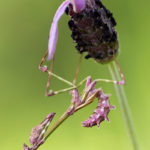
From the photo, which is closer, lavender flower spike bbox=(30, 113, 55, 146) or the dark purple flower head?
the dark purple flower head

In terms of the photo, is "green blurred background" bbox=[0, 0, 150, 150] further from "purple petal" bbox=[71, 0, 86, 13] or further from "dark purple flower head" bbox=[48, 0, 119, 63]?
"purple petal" bbox=[71, 0, 86, 13]

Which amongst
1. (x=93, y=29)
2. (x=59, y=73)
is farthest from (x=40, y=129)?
(x=59, y=73)

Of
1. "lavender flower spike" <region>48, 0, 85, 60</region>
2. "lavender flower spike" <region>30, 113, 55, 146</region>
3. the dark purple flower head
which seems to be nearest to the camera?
"lavender flower spike" <region>48, 0, 85, 60</region>

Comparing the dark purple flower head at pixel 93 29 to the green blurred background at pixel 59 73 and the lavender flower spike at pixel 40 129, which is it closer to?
the lavender flower spike at pixel 40 129

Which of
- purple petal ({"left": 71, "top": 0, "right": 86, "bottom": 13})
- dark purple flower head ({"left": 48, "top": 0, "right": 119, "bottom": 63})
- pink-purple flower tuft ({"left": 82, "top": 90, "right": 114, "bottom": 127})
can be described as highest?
purple petal ({"left": 71, "top": 0, "right": 86, "bottom": 13})

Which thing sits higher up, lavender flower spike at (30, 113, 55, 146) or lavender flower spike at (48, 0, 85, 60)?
lavender flower spike at (48, 0, 85, 60)

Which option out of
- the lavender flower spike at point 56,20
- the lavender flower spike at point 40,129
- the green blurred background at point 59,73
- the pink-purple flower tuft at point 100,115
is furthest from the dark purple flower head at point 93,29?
the green blurred background at point 59,73

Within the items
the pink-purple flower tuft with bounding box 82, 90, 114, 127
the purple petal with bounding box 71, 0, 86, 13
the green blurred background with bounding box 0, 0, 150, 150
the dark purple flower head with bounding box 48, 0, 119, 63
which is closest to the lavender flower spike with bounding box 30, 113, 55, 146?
the pink-purple flower tuft with bounding box 82, 90, 114, 127

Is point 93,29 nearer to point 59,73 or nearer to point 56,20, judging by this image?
point 56,20
